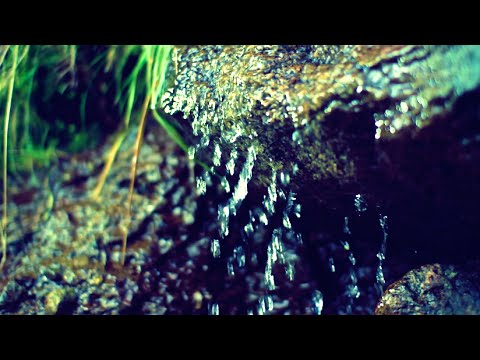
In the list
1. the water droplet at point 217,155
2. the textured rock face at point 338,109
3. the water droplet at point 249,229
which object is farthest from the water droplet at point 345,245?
the water droplet at point 217,155

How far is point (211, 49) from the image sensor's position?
247cm

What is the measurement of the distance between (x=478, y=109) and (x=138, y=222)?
1.93m

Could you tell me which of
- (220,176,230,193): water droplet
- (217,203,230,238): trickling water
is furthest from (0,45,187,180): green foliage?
(217,203,230,238): trickling water

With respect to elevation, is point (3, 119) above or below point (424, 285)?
above

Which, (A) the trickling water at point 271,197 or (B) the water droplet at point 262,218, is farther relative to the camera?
(B) the water droplet at point 262,218

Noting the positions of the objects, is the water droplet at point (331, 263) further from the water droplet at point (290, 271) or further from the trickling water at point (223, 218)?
Answer: the trickling water at point (223, 218)

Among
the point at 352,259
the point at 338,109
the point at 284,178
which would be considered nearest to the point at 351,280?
the point at 352,259

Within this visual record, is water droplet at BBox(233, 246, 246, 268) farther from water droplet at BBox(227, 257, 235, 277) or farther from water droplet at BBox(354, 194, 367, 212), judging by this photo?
water droplet at BBox(354, 194, 367, 212)

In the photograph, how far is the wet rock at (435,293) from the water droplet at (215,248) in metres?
1.01

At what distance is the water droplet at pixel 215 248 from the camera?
259 centimetres

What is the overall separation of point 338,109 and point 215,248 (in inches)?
47.3

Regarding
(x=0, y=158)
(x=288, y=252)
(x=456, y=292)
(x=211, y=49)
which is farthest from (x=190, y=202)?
(x=456, y=292)

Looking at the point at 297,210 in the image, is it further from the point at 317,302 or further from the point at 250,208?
the point at 317,302

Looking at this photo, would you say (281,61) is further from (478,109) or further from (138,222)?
A: (138,222)
